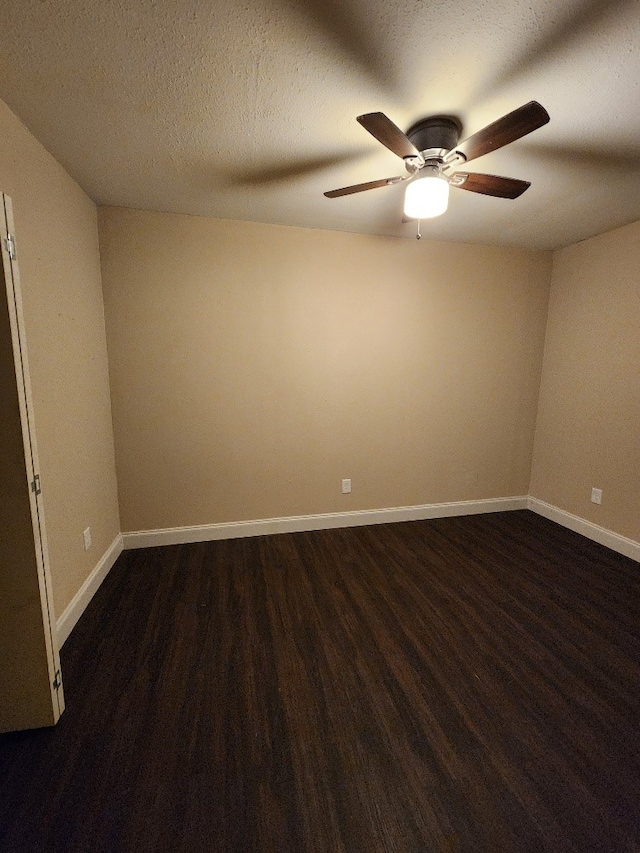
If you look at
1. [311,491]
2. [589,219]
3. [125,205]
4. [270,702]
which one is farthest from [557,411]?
[125,205]

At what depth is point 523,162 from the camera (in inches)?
70.0

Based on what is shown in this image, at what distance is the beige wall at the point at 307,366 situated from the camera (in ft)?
8.22

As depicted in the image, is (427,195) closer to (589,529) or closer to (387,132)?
(387,132)

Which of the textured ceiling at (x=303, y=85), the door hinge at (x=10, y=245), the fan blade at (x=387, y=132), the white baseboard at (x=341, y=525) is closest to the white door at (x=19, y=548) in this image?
the door hinge at (x=10, y=245)

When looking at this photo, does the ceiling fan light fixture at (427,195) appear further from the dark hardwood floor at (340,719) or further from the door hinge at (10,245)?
the dark hardwood floor at (340,719)

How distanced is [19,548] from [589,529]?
3.84m

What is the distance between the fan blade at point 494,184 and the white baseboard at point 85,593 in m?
2.96

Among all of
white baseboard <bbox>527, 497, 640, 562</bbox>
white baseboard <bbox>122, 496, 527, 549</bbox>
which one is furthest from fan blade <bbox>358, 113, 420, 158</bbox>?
white baseboard <bbox>527, 497, 640, 562</bbox>

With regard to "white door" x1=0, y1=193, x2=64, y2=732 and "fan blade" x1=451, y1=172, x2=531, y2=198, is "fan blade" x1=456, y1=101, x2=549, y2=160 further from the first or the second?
"white door" x1=0, y1=193, x2=64, y2=732

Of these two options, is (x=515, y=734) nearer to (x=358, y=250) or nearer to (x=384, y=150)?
(x=384, y=150)

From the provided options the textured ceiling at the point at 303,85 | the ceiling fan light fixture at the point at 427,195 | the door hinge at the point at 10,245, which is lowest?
the door hinge at the point at 10,245

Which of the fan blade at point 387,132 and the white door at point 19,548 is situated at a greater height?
the fan blade at point 387,132

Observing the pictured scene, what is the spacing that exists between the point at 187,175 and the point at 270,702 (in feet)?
8.94

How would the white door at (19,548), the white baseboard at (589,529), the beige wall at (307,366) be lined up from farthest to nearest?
1. the white baseboard at (589,529)
2. the beige wall at (307,366)
3. the white door at (19,548)
